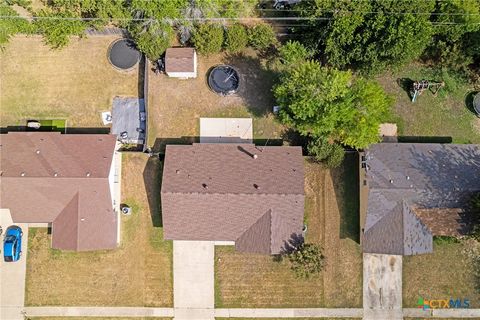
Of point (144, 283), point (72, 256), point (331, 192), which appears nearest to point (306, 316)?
point (331, 192)

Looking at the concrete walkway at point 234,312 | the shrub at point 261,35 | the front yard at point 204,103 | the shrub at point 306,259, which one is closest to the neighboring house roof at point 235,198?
the shrub at point 306,259

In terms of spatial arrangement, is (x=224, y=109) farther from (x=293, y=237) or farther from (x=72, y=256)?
(x=72, y=256)

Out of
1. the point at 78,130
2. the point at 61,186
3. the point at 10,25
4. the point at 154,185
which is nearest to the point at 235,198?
the point at 154,185

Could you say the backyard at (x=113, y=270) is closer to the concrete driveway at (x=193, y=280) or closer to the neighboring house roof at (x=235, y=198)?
the concrete driveway at (x=193, y=280)

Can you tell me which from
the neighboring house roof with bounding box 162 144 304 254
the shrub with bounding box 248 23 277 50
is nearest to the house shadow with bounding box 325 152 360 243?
the neighboring house roof with bounding box 162 144 304 254

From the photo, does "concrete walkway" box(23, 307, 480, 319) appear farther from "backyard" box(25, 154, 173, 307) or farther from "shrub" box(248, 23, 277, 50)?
"shrub" box(248, 23, 277, 50)
